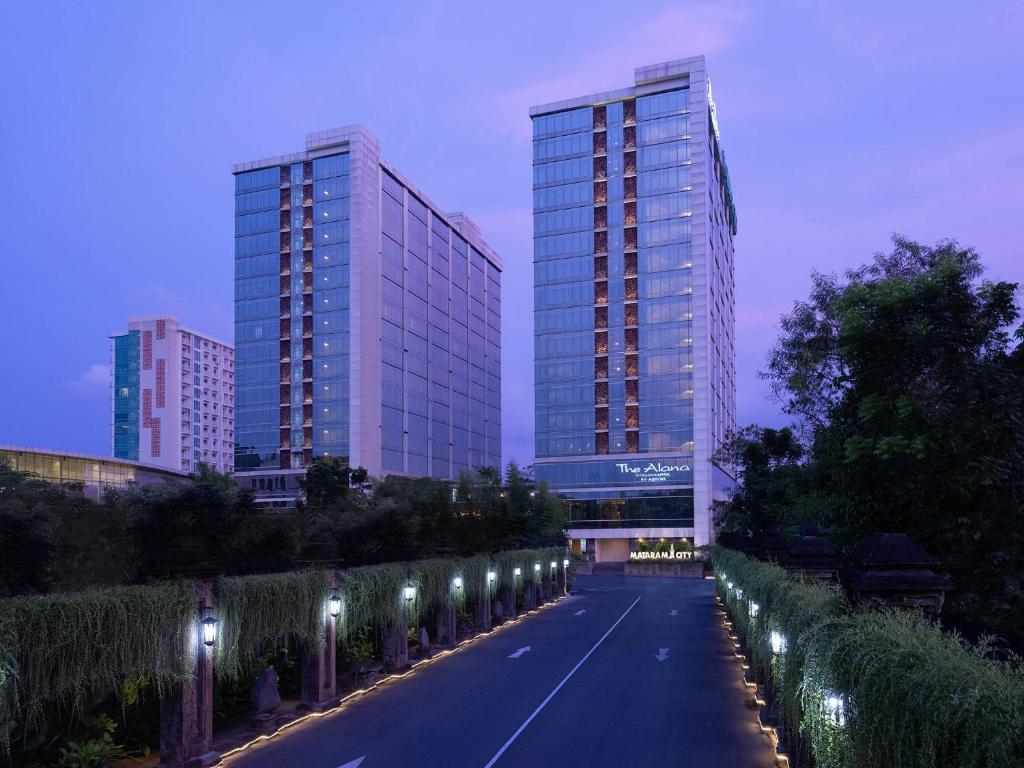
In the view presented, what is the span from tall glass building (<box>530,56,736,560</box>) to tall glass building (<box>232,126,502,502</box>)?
1714 cm

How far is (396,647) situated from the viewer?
71.5 feet

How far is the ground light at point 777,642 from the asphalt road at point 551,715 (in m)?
1.80

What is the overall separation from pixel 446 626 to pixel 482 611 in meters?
4.58

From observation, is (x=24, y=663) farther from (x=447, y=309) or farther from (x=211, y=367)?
(x=211, y=367)

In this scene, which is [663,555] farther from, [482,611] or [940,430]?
[940,430]

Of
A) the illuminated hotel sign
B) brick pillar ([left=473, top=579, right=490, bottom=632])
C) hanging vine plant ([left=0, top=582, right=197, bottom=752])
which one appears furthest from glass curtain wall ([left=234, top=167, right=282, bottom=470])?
hanging vine plant ([left=0, top=582, right=197, bottom=752])

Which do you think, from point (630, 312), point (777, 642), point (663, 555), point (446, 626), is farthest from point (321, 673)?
point (630, 312)

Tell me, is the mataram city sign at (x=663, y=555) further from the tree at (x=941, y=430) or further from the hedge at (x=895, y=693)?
the hedge at (x=895, y=693)

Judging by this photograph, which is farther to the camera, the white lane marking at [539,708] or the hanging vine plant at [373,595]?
the hanging vine plant at [373,595]

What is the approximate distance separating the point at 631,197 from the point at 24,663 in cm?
8715

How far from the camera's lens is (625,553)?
9088 cm

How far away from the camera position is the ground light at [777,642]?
11.7m

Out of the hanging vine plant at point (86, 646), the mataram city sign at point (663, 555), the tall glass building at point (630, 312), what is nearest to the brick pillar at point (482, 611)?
the hanging vine plant at point (86, 646)

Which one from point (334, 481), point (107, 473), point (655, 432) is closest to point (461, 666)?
point (334, 481)
